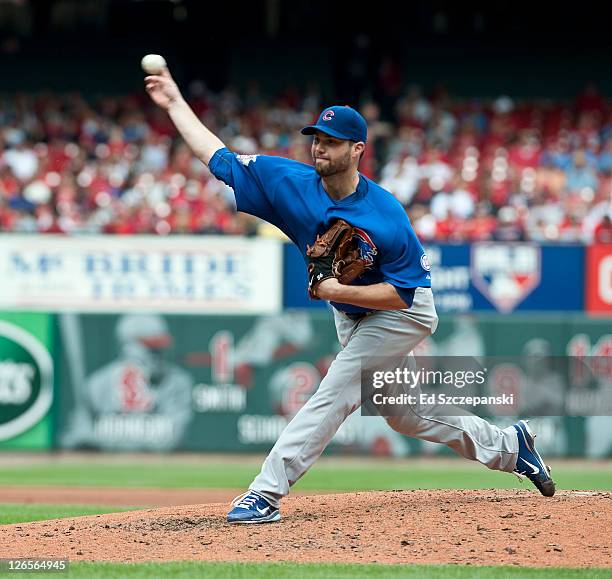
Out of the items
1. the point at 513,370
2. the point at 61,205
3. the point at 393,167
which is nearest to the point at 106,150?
the point at 61,205

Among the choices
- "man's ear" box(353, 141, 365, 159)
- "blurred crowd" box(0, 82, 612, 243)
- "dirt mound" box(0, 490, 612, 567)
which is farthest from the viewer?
"blurred crowd" box(0, 82, 612, 243)

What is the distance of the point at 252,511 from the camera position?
19.5ft

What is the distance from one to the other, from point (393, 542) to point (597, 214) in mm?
10828

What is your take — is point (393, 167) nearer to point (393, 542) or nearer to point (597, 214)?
point (597, 214)

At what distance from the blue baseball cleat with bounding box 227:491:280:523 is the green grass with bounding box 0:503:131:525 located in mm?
1873

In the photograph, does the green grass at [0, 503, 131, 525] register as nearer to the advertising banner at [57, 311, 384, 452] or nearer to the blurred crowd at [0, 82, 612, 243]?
the advertising banner at [57, 311, 384, 452]

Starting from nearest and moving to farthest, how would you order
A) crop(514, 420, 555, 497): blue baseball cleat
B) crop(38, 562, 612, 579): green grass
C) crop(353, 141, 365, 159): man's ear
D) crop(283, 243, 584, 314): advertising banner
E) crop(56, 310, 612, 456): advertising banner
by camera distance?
1. crop(38, 562, 612, 579): green grass
2. crop(353, 141, 365, 159): man's ear
3. crop(514, 420, 555, 497): blue baseball cleat
4. crop(56, 310, 612, 456): advertising banner
5. crop(283, 243, 584, 314): advertising banner

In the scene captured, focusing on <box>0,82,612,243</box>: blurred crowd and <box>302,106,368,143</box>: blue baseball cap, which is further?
<box>0,82,612,243</box>: blurred crowd

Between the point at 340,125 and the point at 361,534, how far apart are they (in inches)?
77.5

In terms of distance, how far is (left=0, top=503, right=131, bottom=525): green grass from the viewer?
24.9ft

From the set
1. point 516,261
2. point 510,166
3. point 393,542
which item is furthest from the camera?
point 510,166

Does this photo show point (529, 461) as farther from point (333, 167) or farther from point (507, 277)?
point (507, 277)

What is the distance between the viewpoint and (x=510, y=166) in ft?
55.7

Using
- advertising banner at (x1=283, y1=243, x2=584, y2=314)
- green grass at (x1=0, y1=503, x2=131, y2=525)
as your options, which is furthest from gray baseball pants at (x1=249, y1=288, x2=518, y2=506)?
advertising banner at (x1=283, y1=243, x2=584, y2=314)
